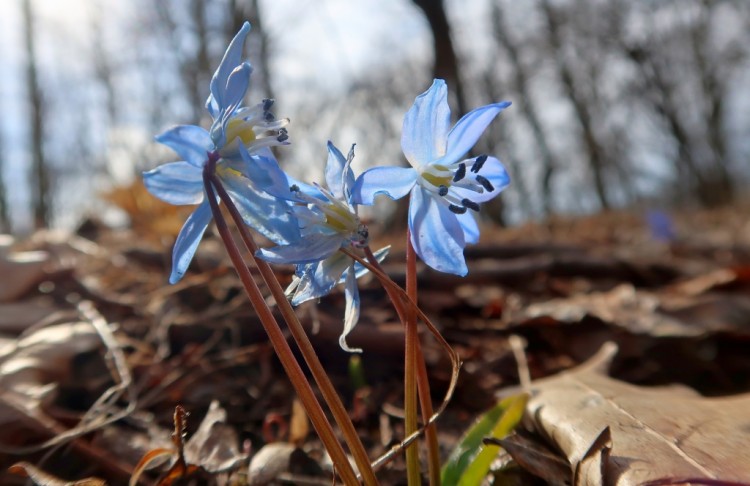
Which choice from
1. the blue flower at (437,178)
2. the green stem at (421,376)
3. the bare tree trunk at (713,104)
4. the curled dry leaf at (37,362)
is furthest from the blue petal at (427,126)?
the bare tree trunk at (713,104)

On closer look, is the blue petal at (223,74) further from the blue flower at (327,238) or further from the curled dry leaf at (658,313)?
the curled dry leaf at (658,313)

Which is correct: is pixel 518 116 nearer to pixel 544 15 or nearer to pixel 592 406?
pixel 544 15

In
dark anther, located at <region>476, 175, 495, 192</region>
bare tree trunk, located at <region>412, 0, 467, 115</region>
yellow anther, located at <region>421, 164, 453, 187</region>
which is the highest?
bare tree trunk, located at <region>412, 0, 467, 115</region>

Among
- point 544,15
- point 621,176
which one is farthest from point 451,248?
point 621,176

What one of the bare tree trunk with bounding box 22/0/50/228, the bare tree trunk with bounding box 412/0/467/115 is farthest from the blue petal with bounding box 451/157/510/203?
the bare tree trunk with bounding box 22/0/50/228

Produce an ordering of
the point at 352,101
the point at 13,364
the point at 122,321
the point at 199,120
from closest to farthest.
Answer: the point at 13,364 < the point at 122,321 < the point at 199,120 < the point at 352,101

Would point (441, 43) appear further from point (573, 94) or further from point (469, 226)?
point (573, 94)

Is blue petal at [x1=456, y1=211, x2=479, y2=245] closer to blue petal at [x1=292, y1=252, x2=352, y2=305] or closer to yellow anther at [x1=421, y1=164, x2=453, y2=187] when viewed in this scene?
yellow anther at [x1=421, y1=164, x2=453, y2=187]
